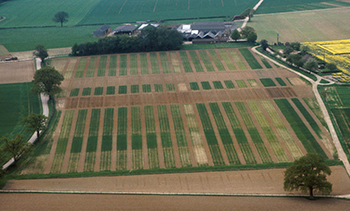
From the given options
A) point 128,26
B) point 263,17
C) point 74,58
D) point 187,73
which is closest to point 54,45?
point 74,58

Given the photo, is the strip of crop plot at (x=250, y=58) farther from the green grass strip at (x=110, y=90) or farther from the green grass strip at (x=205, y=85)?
the green grass strip at (x=110, y=90)

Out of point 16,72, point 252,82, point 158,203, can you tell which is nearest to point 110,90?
point 16,72

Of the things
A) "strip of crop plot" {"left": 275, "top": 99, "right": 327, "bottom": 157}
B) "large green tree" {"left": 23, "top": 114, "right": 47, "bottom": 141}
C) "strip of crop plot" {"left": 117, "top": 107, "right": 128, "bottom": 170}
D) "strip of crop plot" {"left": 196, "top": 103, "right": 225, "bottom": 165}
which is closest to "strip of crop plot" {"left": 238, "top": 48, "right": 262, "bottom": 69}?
"strip of crop plot" {"left": 275, "top": 99, "right": 327, "bottom": 157}

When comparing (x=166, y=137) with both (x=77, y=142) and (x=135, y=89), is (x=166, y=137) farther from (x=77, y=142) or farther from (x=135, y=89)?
(x=135, y=89)

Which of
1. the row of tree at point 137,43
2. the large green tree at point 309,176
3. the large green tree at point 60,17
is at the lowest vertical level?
the large green tree at point 309,176

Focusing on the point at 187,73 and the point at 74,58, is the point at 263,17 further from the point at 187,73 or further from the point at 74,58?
the point at 74,58

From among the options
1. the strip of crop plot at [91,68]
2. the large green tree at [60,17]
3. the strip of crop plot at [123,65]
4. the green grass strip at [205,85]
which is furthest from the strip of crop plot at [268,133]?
the large green tree at [60,17]

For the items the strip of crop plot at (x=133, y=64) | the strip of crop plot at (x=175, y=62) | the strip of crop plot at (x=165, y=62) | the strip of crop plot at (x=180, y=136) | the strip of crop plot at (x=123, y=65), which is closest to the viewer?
the strip of crop plot at (x=180, y=136)
